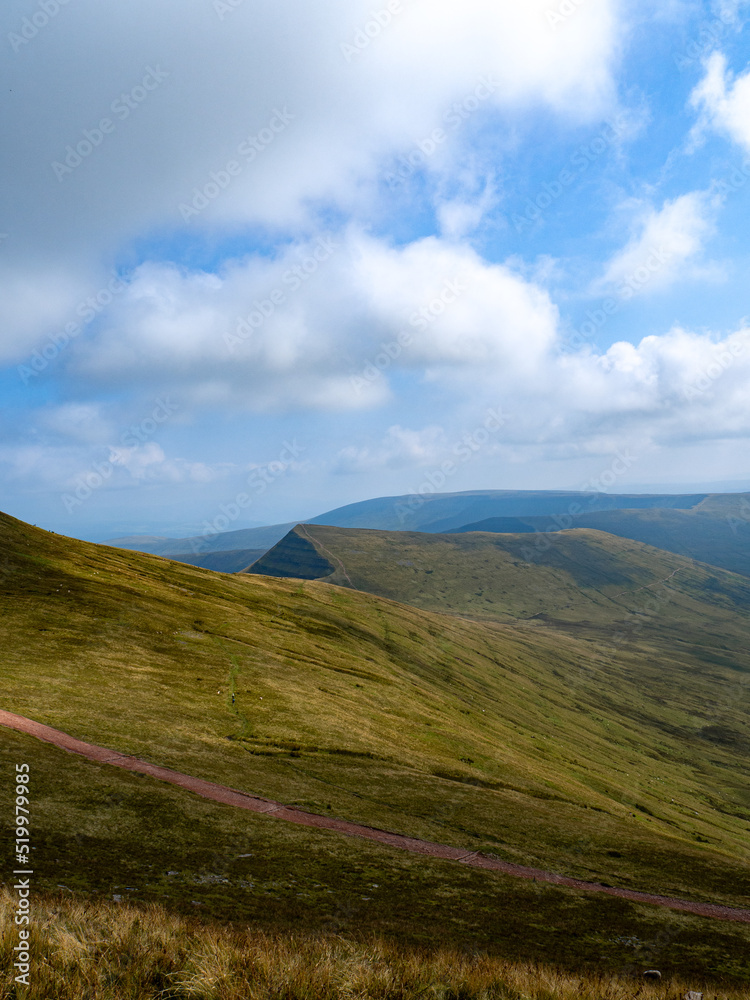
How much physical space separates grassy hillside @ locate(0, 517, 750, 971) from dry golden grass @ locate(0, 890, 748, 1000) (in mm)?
7356

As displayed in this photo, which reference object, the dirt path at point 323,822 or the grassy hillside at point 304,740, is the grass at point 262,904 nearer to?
the grassy hillside at point 304,740

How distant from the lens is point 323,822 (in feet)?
102

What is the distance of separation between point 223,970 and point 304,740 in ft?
138

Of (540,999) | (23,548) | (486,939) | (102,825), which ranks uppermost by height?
(23,548)

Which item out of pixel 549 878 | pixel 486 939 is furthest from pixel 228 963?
pixel 549 878

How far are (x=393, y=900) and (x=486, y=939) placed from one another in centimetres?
428

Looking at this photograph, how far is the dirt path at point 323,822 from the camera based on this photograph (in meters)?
27.7

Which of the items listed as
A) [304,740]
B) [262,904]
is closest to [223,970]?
[262,904]

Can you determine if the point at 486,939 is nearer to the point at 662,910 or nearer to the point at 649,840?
the point at 662,910

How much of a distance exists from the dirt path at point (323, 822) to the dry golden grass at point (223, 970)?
58.6ft

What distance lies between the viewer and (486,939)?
18.4 m
